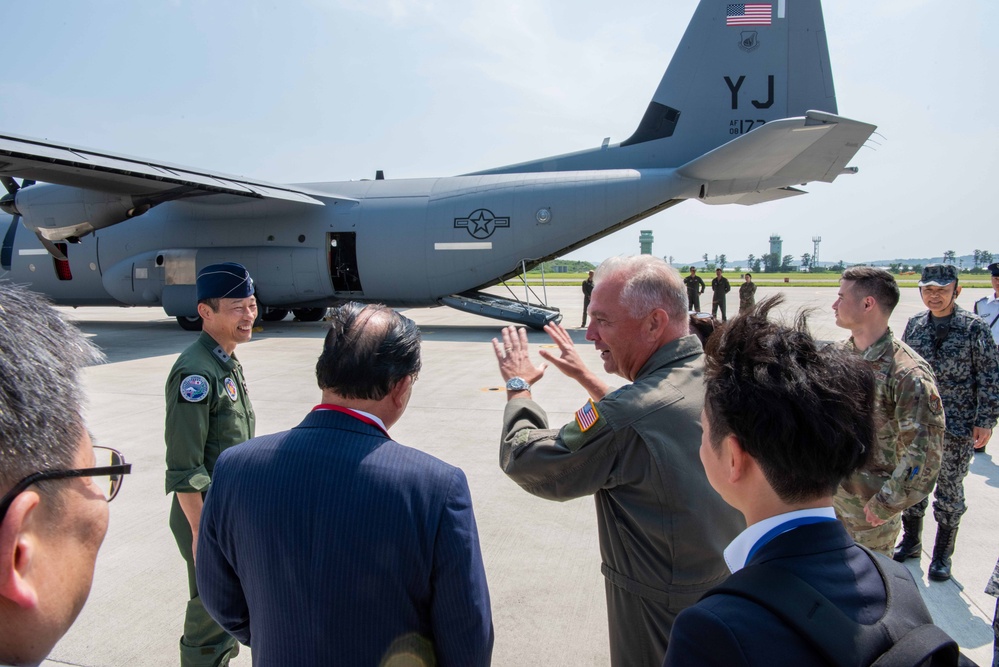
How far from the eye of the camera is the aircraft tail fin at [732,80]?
1258 centimetres

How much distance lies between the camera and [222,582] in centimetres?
172

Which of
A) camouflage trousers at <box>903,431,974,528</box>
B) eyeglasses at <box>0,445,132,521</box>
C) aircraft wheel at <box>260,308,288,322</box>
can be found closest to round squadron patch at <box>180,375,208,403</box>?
eyeglasses at <box>0,445,132,521</box>

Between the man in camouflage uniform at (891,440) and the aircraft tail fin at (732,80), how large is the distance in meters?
11.4

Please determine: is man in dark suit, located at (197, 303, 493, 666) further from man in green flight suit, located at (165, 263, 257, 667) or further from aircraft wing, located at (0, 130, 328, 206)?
aircraft wing, located at (0, 130, 328, 206)

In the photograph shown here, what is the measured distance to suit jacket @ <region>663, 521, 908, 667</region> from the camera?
3.17ft

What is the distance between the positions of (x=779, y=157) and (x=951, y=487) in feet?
29.6

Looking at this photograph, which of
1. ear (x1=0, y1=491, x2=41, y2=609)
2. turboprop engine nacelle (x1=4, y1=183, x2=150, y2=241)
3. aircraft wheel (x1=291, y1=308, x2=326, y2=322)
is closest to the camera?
ear (x1=0, y1=491, x2=41, y2=609)

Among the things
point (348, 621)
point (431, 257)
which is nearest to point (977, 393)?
point (348, 621)

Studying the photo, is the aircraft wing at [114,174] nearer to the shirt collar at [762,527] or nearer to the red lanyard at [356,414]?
the red lanyard at [356,414]

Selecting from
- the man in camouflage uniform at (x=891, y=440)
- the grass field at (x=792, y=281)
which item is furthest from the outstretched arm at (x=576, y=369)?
the grass field at (x=792, y=281)

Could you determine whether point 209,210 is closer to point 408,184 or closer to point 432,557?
point 408,184

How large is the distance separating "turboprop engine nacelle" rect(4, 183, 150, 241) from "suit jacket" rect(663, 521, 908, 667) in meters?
14.1

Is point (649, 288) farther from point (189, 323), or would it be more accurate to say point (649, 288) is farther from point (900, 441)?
point (189, 323)

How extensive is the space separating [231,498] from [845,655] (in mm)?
1450
